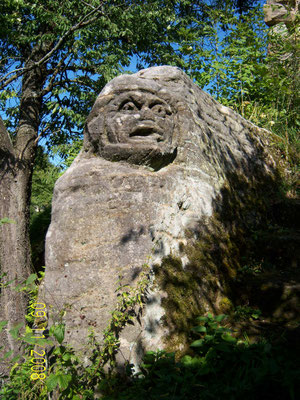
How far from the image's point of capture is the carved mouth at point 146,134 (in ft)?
8.94

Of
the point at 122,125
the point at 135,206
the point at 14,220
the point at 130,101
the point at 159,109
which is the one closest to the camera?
the point at 135,206

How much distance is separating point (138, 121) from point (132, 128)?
90 millimetres

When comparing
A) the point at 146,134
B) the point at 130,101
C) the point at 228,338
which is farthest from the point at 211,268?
the point at 130,101

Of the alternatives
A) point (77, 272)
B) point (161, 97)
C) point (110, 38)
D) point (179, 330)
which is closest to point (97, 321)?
point (77, 272)

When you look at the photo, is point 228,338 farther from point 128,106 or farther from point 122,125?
point 128,106

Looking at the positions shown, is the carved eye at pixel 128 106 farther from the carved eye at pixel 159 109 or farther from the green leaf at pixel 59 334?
the green leaf at pixel 59 334

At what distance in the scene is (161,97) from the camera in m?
3.04

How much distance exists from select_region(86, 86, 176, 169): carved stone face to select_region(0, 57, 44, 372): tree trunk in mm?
1593

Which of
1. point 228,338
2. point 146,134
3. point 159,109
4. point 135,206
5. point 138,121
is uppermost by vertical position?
point 159,109

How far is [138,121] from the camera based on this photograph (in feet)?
8.98

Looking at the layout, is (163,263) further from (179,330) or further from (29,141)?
(29,141)

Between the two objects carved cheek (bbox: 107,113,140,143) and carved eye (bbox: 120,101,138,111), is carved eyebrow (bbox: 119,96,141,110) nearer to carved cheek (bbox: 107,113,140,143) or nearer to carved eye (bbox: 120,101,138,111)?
carved eye (bbox: 120,101,138,111)

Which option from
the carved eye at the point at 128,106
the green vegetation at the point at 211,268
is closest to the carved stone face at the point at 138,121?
the carved eye at the point at 128,106

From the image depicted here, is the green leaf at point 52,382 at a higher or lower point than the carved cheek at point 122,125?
lower
